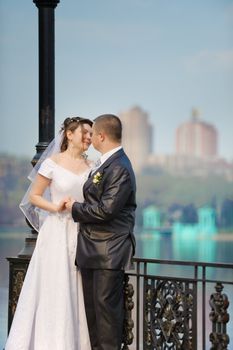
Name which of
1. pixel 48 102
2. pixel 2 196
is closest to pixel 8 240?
pixel 2 196

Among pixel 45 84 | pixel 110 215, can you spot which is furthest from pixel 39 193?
pixel 45 84

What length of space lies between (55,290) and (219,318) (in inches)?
41.9

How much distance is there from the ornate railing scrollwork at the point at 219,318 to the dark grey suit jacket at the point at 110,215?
53 centimetres

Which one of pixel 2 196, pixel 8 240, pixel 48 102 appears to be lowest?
pixel 8 240

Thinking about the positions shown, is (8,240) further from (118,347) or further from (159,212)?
(118,347)

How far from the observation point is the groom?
5.00 m

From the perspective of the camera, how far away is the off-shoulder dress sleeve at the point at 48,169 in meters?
5.41

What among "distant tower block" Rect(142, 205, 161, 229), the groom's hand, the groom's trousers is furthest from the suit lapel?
"distant tower block" Rect(142, 205, 161, 229)

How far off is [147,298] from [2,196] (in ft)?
40.5

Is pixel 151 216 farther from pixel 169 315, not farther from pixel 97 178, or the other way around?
pixel 97 178

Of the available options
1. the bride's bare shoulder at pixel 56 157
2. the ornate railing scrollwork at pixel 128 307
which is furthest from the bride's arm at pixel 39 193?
the ornate railing scrollwork at pixel 128 307

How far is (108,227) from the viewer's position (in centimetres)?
505

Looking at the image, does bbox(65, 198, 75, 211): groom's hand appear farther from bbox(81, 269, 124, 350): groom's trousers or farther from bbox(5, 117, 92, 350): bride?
bbox(81, 269, 124, 350): groom's trousers

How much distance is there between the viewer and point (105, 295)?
5.06 m
